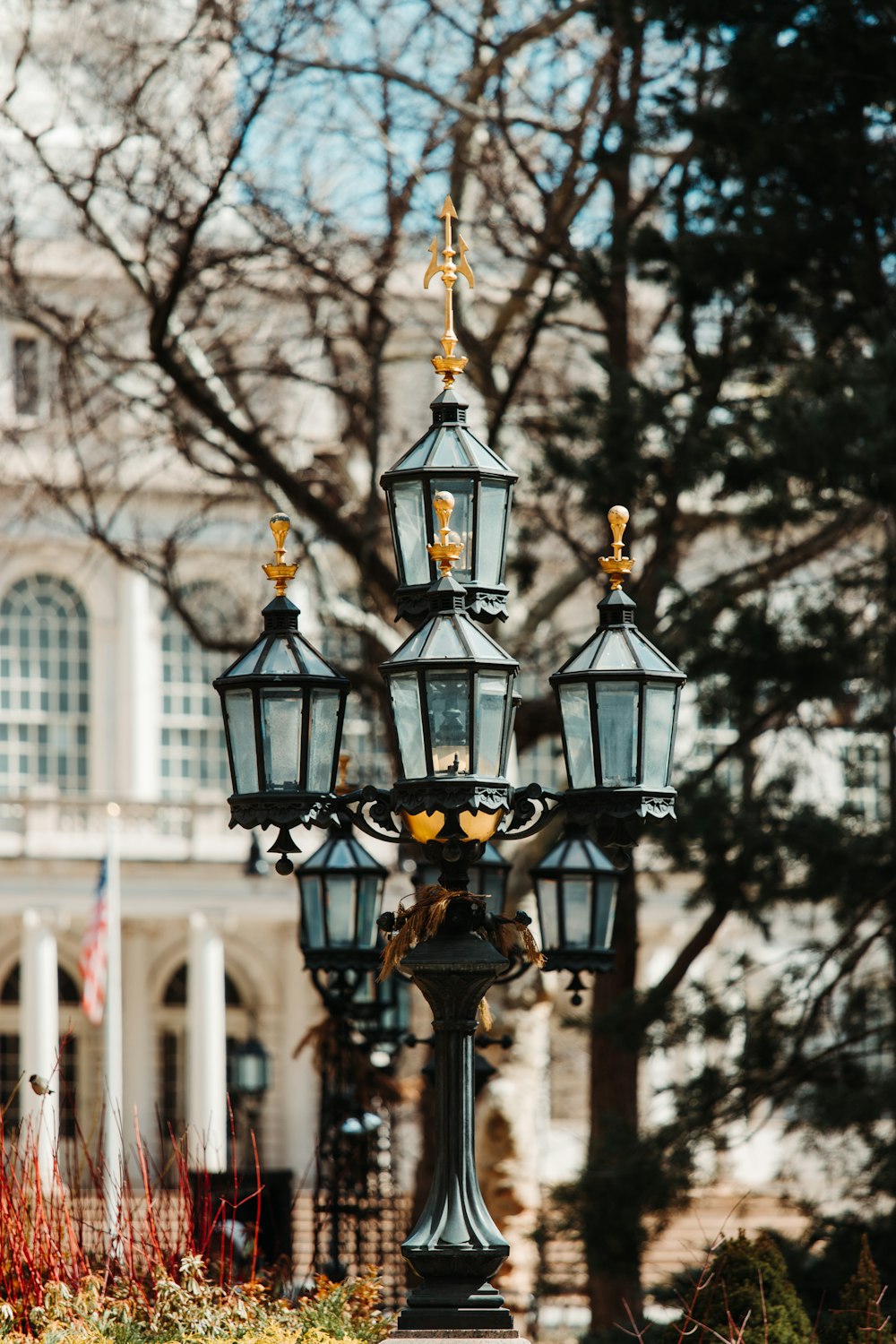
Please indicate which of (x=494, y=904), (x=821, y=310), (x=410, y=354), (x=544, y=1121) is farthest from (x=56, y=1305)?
(x=544, y=1121)

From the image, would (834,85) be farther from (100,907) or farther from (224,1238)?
(100,907)

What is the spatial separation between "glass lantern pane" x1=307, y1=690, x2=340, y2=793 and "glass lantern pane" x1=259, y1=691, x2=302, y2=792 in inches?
1.6

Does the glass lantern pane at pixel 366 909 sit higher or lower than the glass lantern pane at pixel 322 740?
lower

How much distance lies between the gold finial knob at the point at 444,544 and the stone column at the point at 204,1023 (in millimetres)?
31118

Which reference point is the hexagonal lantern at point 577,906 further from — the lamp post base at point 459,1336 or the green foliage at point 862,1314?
the lamp post base at point 459,1336

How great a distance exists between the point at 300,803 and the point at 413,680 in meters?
0.69

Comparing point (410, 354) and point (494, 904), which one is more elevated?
point (410, 354)

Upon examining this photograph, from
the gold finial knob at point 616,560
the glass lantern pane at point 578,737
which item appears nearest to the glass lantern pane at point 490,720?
the glass lantern pane at point 578,737

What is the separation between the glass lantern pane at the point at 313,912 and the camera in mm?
10258

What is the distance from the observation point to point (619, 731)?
21.6ft

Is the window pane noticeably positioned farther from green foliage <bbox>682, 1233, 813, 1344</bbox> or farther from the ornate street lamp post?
the ornate street lamp post

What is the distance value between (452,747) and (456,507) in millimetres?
1345

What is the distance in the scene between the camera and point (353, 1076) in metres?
15.0

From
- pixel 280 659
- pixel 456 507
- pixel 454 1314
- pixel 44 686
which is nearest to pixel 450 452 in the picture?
pixel 456 507
